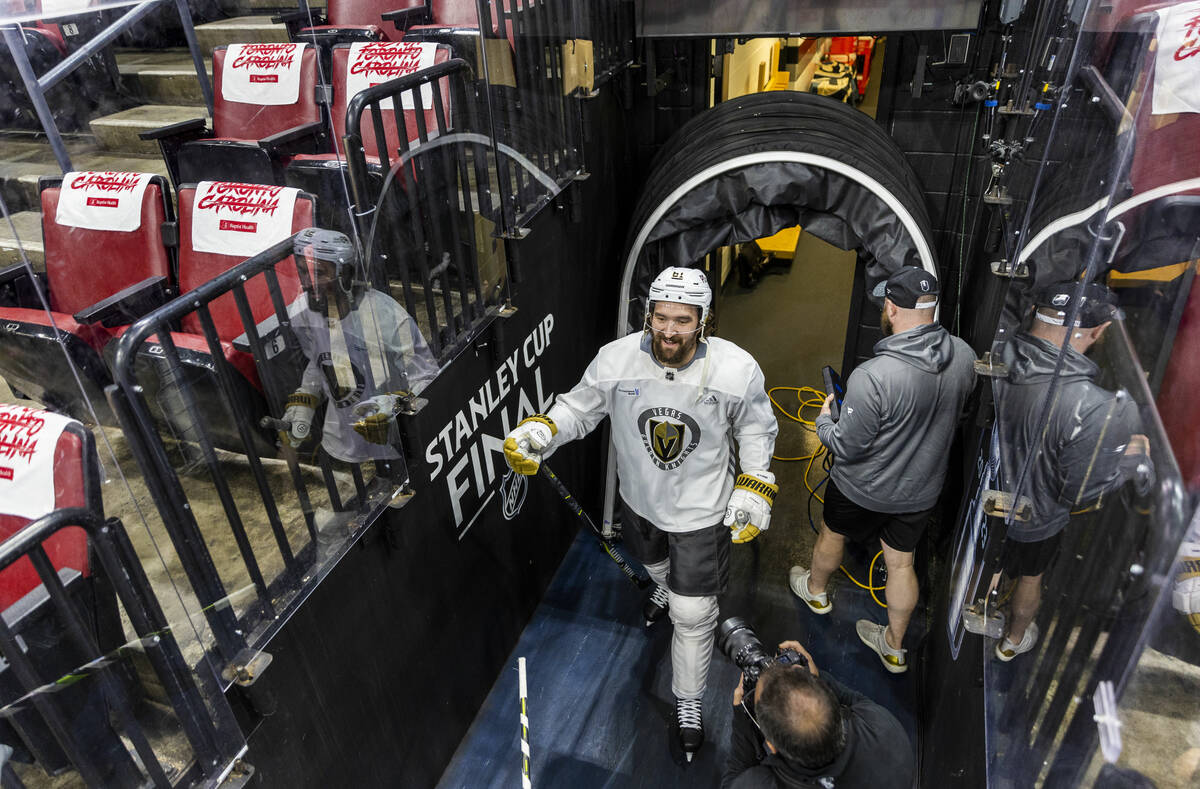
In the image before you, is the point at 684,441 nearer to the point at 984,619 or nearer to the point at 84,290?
the point at 984,619

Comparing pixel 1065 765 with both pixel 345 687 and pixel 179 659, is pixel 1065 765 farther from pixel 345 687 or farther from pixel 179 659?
pixel 345 687

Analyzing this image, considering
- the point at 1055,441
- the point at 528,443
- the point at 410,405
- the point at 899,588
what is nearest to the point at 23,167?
the point at 410,405

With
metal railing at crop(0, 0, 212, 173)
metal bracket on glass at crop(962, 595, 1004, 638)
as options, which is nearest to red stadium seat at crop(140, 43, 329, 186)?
metal railing at crop(0, 0, 212, 173)

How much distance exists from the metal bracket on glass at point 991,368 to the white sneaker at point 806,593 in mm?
1722

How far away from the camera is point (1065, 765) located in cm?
120

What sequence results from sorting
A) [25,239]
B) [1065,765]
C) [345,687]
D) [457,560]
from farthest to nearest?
[457,560]
[345,687]
[25,239]
[1065,765]

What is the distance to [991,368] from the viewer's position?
253 cm

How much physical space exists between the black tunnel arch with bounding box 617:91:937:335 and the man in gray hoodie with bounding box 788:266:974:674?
55cm

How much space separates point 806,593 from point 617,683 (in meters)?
1.10

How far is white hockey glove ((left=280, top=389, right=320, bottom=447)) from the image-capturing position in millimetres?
2115

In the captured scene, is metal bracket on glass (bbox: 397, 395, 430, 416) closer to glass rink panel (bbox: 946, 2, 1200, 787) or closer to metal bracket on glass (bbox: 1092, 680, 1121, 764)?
glass rink panel (bbox: 946, 2, 1200, 787)

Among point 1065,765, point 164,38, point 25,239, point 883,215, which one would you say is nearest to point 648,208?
point 883,215

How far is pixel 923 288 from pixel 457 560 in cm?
218

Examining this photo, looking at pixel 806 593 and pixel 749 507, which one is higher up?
pixel 749 507
